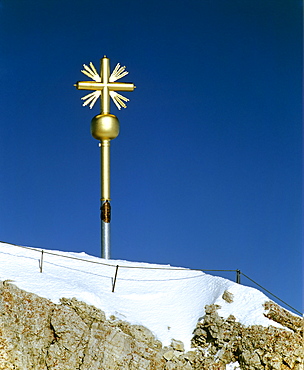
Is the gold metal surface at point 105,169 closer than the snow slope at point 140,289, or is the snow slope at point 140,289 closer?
the snow slope at point 140,289

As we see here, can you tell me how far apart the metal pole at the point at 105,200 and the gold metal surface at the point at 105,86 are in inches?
61.2

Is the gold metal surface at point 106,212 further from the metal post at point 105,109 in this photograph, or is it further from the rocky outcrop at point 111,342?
the rocky outcrop at point 111,342

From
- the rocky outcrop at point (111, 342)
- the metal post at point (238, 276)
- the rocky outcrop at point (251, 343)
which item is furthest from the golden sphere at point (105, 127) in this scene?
the rocky outcrop at point (251, 343)

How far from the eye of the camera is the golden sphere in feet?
80.4

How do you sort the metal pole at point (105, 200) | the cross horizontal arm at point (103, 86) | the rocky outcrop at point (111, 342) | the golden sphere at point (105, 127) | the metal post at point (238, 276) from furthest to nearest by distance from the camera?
the cross horizontal arm at point (103, 86)
the golden sphere at point (105, 127)
the metal pole at point (105, 200)
the metal post at point (238, 276)
the rocky outcrop at point (111, 342)

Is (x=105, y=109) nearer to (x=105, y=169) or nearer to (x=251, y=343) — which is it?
(x=105, y=169)

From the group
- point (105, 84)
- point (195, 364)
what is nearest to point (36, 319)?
point (195, 364)

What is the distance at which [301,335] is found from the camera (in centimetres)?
1619

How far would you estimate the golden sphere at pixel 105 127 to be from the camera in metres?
24.5

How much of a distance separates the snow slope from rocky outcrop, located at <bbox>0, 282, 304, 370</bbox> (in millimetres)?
347

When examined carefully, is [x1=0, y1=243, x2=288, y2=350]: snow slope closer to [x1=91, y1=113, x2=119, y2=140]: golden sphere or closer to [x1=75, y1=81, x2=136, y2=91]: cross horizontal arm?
[x1=91, y1=113, x2=119, y2=140]: golden sphere

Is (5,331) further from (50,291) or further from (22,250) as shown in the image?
(22,250)

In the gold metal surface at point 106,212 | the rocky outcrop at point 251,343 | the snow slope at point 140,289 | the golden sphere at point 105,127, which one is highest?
the golden sphere at point 105,127

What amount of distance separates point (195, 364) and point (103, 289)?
12.4 ft
